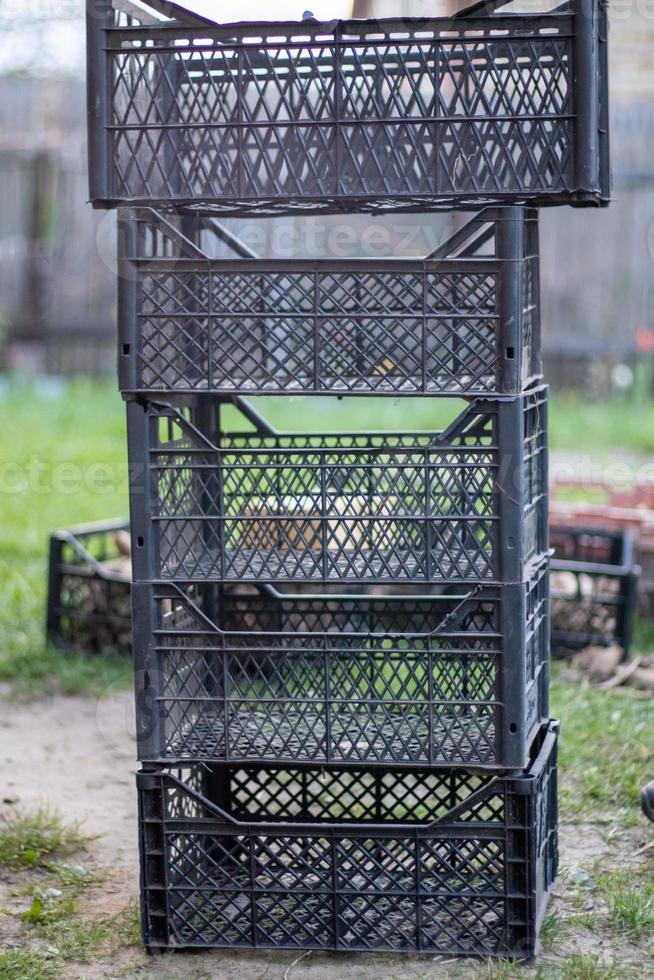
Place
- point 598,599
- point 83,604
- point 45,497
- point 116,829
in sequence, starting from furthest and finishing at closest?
point 45,497
point 83,604
point 598,599
point 116,829

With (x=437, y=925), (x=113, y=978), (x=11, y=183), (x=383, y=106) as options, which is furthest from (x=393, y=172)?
(x=11, y=183)

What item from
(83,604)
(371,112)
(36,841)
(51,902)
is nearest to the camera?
(371,112)

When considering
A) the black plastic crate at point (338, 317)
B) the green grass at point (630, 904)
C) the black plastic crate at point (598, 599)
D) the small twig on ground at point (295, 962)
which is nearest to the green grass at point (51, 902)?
the small twig on ground at point (295, 962)

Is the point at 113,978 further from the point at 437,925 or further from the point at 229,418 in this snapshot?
the point at 229,418

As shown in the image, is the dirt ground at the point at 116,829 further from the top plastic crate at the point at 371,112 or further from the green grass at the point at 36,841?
the top plastic crate at the point at 371,112

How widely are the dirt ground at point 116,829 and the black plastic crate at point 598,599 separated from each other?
172 cm

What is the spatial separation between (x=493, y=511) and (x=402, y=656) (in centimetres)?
45

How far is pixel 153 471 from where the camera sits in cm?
313

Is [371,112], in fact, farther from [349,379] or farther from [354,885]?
[354,885]

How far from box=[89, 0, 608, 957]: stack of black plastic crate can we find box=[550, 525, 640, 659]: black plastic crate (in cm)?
240

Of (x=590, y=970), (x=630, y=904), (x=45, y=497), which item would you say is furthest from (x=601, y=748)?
(x=45, y=497)

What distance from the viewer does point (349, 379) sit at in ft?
10.2

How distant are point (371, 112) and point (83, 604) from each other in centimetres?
361

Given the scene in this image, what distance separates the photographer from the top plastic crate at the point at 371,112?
295 centimetres
